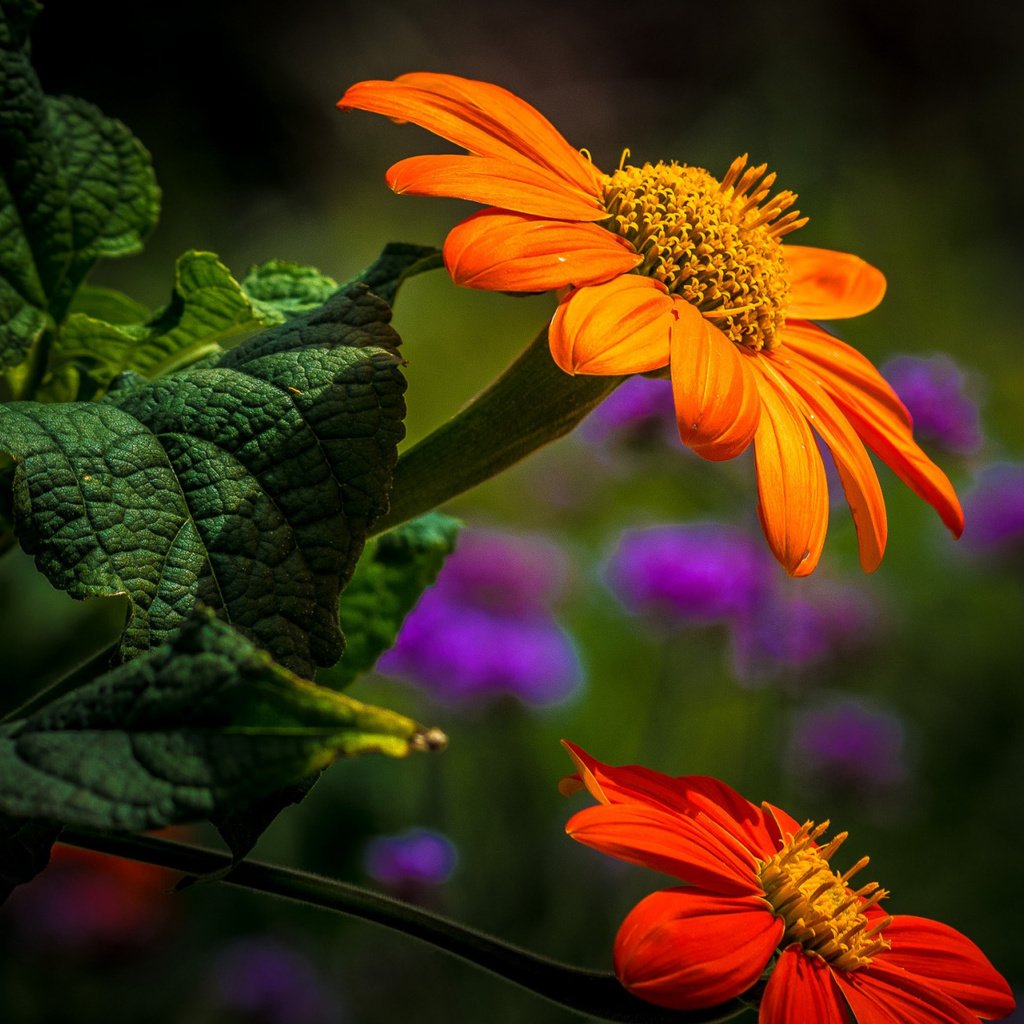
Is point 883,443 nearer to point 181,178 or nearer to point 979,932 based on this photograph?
point 979,932

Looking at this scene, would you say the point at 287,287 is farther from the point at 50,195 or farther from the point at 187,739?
the point at 187,739

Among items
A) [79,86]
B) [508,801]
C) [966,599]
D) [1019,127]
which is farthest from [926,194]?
[508,801]

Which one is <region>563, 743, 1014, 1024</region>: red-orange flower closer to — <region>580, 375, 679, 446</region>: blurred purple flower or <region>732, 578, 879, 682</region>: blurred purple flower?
<region>580, 375, 679, 446</region>: blurred purple flower

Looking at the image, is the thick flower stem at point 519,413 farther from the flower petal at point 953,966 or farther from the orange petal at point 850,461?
the flower petal at point 953,966

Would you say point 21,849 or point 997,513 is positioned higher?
point 997,513

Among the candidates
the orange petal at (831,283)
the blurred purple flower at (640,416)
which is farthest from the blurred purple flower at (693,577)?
the orange petal at (831,283)

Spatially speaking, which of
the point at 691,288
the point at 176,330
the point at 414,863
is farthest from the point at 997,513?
the point at 176,330
